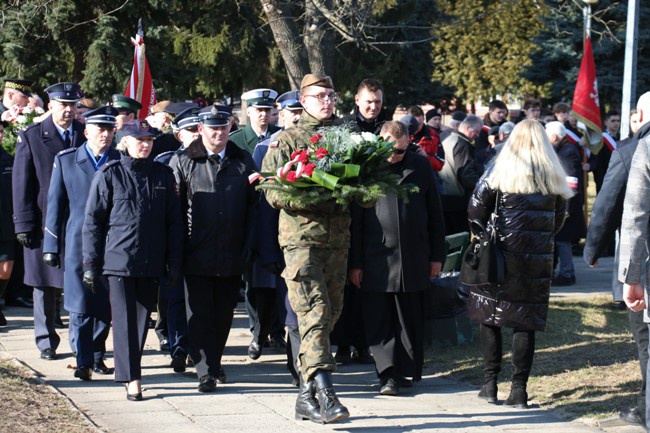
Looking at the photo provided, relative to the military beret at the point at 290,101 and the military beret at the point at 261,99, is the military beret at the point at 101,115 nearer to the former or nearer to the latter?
the military beret at the point at 290,101

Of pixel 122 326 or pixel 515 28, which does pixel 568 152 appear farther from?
pixel 515 28

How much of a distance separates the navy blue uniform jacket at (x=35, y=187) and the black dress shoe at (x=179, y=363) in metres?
1.25

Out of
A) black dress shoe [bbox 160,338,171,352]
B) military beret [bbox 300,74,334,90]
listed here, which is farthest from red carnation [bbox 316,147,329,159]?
black dress shoe [bbox 160,338,171,352]

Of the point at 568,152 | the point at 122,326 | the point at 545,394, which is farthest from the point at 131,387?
the point at 568,152

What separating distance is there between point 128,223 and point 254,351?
2109mm

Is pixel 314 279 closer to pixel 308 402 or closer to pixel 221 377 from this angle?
pixel 308 402

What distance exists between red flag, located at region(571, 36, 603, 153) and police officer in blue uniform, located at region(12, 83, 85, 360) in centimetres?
812

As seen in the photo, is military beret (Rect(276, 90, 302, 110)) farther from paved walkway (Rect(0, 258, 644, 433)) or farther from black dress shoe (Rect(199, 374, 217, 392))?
black dress shoe (Rect(199, 374, 217, 392))

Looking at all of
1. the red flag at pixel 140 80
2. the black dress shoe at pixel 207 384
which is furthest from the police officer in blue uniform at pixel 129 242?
the red flag at pixel 140 80

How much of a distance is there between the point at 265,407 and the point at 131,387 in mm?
975

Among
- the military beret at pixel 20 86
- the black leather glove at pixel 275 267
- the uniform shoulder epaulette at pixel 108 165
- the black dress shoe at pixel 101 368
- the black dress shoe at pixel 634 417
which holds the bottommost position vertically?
the black dress shoe at pixel 634 417

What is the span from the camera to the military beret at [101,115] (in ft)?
28.1

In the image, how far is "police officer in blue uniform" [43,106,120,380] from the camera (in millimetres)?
8500

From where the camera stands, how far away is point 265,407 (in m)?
7.64
